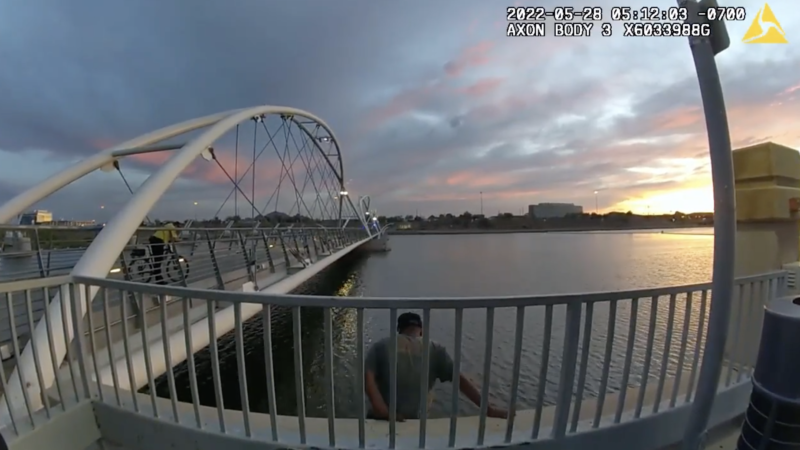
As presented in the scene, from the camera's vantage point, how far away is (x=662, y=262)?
68.1 ft

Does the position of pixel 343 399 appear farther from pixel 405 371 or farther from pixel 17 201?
pixel 17 201

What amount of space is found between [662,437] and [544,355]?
95 cm

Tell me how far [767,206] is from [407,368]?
318 cm

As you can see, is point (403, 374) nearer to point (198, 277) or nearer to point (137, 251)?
point (198, 277)

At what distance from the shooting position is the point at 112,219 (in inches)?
181

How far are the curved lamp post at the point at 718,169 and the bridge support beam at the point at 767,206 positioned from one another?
7.54 feet

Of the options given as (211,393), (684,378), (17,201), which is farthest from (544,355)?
→ (17,201)

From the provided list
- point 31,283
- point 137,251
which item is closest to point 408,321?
point 31,283

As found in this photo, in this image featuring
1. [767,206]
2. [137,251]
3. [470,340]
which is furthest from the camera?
[137,251]

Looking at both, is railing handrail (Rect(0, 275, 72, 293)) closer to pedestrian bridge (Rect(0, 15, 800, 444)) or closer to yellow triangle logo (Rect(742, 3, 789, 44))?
pedestrian bridge (Rect(0, 15, 800, 444))

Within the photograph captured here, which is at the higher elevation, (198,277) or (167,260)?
(167,260)

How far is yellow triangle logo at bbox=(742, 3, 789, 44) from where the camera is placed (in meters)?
1.74

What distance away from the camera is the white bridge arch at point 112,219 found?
2.33 meters

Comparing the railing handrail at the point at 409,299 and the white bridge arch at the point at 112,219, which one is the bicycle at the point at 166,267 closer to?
the white bridge arch at the point at 112,219
